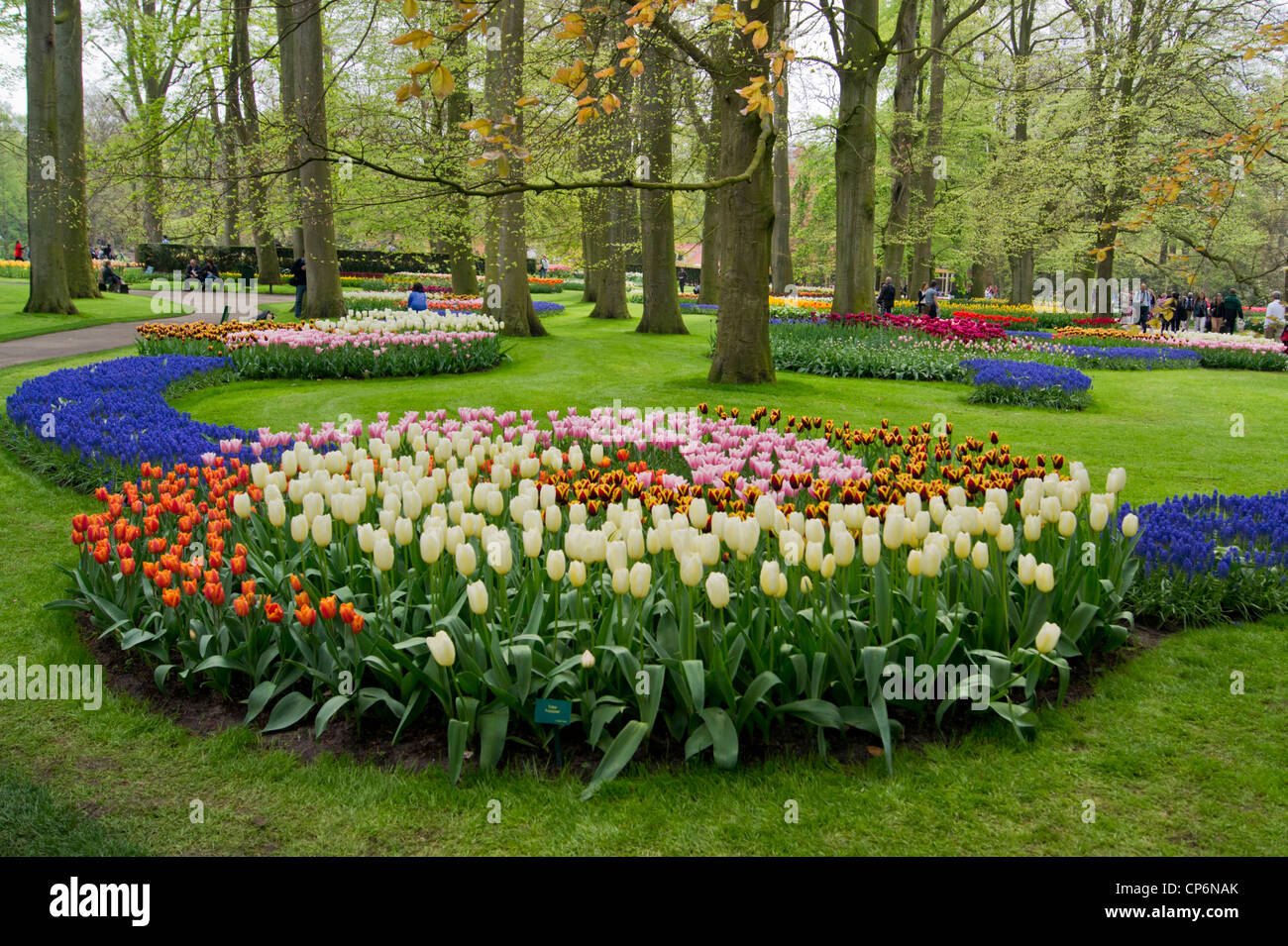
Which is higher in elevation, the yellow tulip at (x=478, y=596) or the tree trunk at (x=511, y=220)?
the tree trunk at (x=511, y=220)

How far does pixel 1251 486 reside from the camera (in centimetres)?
792

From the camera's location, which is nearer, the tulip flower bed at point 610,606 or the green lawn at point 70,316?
the tulip flower bed at point 610,606

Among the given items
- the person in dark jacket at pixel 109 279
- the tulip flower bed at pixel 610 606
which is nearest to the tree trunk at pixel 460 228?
the person in dark jacket at pixel 109 279

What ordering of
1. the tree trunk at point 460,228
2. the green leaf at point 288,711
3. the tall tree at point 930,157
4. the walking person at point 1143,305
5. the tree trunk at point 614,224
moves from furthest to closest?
the tall tree at point 930,157, the walking person at point 1143,305, the tree trunk at point 460,228, the tree trunk at point 614,224, the green leaf at point 288,711

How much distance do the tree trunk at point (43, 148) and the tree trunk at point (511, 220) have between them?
9235 mm

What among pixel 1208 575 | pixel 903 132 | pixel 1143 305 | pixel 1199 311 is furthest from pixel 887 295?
→ pixel 1208 575

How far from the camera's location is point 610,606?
377 centimetres

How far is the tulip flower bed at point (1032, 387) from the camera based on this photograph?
39.6 ft

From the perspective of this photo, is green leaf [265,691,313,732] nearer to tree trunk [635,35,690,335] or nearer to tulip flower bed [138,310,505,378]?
tulip flower bed [138,310,505,378]

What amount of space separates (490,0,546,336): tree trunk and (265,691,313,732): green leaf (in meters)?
12.4

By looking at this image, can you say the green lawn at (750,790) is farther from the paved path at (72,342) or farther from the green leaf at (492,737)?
the paved path at (72,342)

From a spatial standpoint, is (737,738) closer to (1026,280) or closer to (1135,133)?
(1135,133)

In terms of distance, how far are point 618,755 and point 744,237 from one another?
885cm
